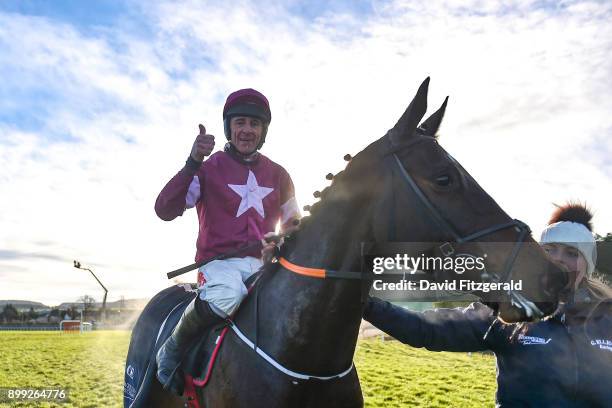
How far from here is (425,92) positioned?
2988 mm

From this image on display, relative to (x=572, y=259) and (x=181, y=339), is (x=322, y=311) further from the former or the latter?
(x=572, y=259)

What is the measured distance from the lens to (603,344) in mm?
3559

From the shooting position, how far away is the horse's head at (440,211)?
8.63ft

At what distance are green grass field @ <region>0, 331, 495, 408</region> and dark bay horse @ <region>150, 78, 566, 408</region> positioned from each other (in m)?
7.40

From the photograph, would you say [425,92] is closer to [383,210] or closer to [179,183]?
[383,210]

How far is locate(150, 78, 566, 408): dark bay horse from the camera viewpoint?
2.80 meters

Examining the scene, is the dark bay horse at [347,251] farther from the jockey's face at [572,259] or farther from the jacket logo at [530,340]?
the jockey's face at [572,259]

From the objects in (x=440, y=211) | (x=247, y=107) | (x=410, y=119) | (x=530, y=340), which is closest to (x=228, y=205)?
(x=247, y=107)

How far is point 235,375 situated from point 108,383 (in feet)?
35.8

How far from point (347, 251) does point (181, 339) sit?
1.55 metres

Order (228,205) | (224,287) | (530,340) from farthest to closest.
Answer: (228,205) → (530,340) → (224,287)

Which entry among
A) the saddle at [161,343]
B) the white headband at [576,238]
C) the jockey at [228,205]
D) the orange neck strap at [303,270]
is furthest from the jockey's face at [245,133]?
the white headband at [576,238]

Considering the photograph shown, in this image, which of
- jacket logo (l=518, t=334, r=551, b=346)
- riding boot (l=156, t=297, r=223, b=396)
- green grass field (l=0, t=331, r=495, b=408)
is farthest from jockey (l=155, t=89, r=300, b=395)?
green grass field (l=0, t=331, r=495, b=408)

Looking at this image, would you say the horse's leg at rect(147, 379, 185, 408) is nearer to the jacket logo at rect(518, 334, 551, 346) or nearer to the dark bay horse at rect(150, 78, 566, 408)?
the dark bay horse at rect(150, 78, 566, 408)
